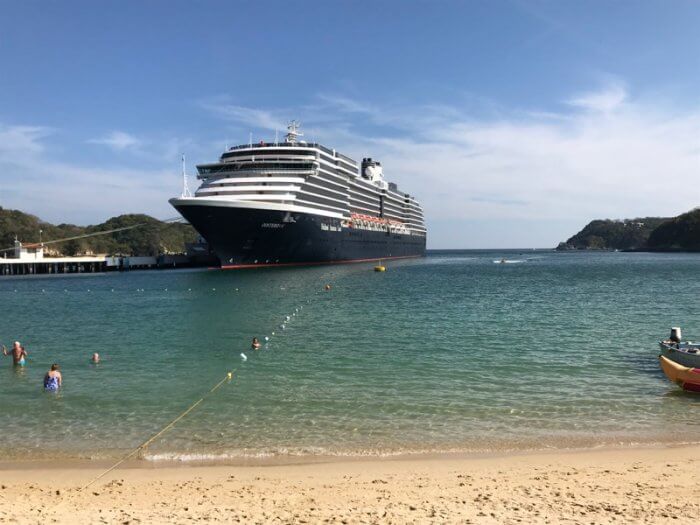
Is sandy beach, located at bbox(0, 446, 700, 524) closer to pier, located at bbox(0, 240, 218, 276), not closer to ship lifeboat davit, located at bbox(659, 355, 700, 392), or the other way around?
ship lifeboat davit, located at bbox(659, 355, 700, 392)

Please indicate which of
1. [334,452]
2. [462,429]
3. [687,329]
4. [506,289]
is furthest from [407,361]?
[506,289]

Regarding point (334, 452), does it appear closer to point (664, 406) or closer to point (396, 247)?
point (664, 406)

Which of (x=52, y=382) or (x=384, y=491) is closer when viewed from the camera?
(x=384, y=491)

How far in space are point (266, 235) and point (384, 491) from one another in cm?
6045

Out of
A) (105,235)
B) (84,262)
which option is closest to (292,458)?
(84,262)

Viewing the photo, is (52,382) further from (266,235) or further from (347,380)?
(266,235)

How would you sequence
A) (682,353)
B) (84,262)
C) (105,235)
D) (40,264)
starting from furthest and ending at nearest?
(105,235) < (84,262) < (40,264) < (682,353)

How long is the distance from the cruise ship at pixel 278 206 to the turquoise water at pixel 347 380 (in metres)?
28.9

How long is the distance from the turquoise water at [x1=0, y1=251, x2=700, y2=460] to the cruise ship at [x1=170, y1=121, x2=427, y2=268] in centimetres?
2886

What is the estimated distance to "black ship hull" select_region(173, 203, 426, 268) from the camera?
6400cm

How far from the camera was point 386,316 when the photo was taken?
106 ft

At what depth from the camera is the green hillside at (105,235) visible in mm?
122938

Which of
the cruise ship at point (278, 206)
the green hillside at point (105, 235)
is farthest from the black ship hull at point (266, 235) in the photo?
the green hillside at point (105, 235)

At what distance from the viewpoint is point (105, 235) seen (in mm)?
156500
